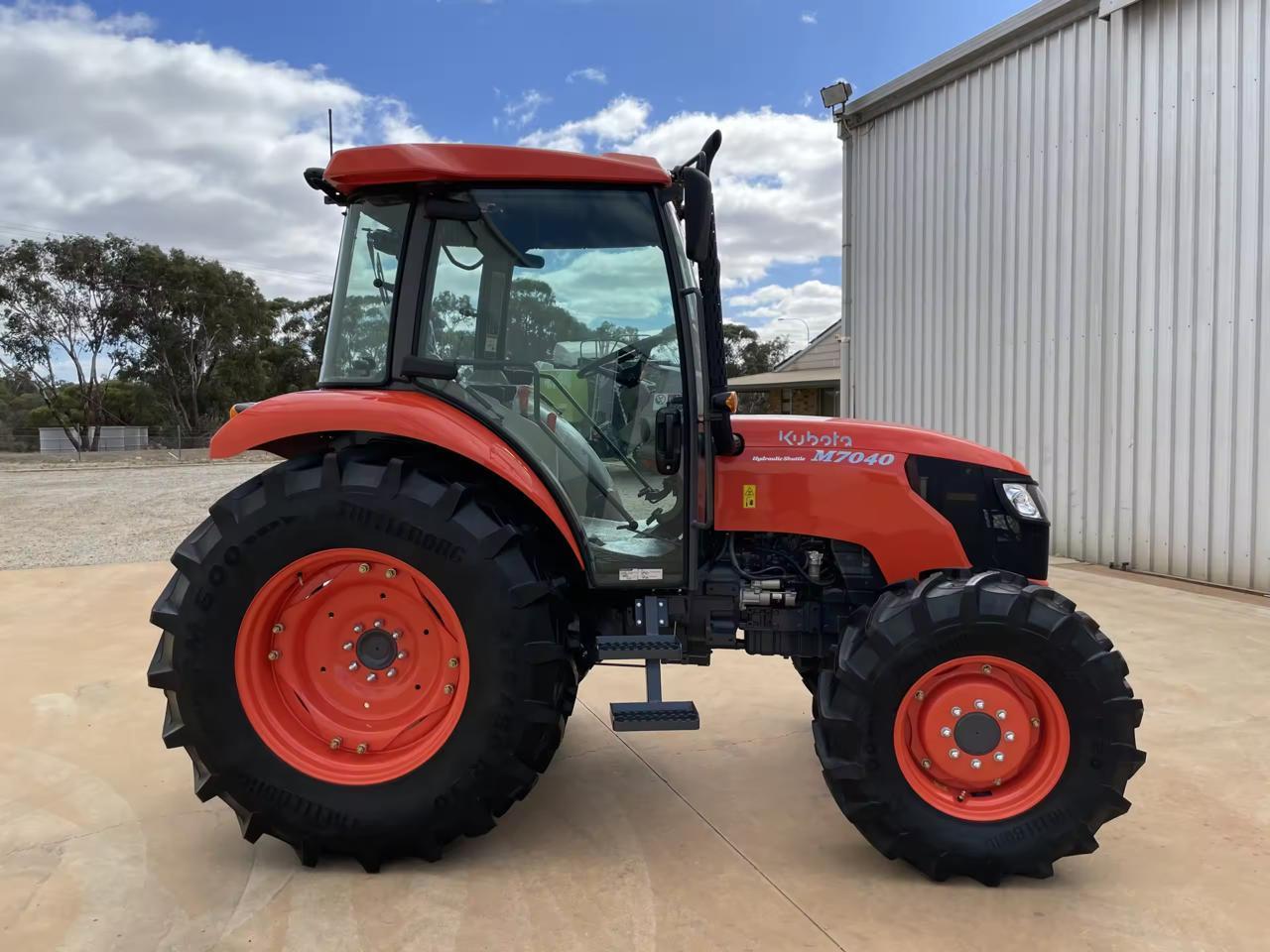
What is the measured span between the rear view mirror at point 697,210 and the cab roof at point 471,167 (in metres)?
0.33

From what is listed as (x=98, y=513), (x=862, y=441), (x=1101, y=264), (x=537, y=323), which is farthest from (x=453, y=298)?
(x=98, y=513)

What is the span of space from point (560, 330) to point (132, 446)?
114ft

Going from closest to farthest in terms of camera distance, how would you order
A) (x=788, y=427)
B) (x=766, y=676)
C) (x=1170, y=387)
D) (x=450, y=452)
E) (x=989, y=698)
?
1. (x=989, y=698)
2. (x=450, y=452)
3. (x=788, y=427)
4. (x=766, y=676)
5. (x=1170, y=387)

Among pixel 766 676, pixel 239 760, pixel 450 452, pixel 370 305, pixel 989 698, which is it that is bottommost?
pixel 766 676

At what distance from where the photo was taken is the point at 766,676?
4891 millimetres

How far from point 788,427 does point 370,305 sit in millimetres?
1552

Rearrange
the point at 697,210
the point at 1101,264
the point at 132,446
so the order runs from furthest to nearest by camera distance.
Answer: the point at 132,446 → the point at 1101,264 → the point at 697,210

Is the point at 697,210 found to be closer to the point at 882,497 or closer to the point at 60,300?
the point at 882,497

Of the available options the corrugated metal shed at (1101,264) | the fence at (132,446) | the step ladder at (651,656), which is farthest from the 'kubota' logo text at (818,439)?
the fence at (132,446)

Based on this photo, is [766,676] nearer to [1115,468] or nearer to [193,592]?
[193,592]

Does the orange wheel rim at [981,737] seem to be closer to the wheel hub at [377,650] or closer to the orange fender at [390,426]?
the orange fender at [390,426]

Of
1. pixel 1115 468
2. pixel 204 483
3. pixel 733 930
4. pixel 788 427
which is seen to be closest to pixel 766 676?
pixel 788 427

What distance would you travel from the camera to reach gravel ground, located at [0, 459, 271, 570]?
925 cm

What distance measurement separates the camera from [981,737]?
267 cm
